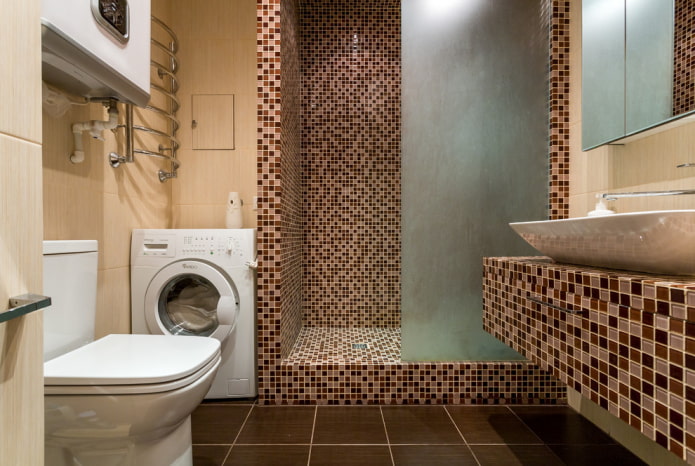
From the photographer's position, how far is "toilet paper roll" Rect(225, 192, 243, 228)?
2340 mm

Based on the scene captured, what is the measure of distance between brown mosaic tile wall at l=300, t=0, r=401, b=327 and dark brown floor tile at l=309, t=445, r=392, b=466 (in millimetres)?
1282

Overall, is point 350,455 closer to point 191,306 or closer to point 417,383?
point 417,383

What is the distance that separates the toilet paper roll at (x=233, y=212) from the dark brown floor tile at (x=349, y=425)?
1.17 meters

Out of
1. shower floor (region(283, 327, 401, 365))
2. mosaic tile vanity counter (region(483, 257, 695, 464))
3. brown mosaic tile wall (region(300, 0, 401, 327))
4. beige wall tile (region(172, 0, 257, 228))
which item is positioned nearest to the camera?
mosaic tile vanity counter (region(483, 257, 695, 464))

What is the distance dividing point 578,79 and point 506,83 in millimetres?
352

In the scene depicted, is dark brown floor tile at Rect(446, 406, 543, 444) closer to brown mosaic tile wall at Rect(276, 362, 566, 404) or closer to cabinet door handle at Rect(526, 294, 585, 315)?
brown mosaic tile wall at Rect(276, 362, 566, 404)

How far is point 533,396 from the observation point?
200 cm

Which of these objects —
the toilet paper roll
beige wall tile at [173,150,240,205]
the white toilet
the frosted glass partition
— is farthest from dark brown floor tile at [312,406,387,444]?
beige wall tile at [173,150,240,205]

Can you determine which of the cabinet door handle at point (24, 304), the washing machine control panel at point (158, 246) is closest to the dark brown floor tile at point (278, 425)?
the washing machine control panel at point (158, 246)

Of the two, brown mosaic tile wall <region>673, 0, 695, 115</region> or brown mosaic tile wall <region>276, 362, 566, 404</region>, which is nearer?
brown mosaic tile wall <region>673, 0, 695, 115</region>

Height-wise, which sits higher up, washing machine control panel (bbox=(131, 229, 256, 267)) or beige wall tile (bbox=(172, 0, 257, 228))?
beige wall tile (bbox=(172, 0, 257, 228))

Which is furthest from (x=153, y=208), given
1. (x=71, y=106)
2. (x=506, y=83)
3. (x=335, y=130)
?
(x=506, y=83)

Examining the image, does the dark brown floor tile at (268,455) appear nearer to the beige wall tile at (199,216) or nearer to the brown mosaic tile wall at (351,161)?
the brown mosaic tile wall at (351,161)

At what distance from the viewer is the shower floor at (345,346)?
2073mm
